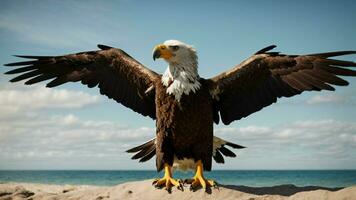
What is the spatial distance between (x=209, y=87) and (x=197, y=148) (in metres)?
1.00

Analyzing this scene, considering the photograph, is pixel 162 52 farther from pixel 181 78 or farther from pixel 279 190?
pixel 279 190

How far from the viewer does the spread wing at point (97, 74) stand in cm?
727

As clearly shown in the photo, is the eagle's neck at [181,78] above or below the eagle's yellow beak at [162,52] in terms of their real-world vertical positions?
below

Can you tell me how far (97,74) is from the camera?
7.44m

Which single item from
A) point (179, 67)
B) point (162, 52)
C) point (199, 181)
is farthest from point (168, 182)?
point (162, 52)

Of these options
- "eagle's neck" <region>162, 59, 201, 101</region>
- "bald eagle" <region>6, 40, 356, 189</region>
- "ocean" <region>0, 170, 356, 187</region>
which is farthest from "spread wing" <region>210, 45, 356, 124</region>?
"ocean" <region>0, 170, 356, 187</region>

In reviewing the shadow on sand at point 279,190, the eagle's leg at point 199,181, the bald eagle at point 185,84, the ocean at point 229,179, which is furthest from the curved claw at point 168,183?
the ocean at point 229,179

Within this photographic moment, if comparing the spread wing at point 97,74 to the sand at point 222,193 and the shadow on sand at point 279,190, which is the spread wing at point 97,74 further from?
the shadow on sand at point 279,190

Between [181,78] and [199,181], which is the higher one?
[181,78]

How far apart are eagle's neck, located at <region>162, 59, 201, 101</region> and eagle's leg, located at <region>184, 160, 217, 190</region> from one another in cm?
105

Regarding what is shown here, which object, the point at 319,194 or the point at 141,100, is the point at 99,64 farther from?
the point at 319,194

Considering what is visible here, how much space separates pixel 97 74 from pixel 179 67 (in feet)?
5.54

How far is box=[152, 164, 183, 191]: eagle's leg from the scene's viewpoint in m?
6.12

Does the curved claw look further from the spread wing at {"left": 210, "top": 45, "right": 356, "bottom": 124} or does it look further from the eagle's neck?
the spread wing at {"left": 210, "top": 45, "right": 356, "bottom": 124}
